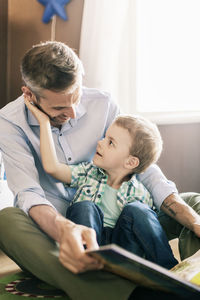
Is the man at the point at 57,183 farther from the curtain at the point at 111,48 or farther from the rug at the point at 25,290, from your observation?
the curtain at the point at 111,48

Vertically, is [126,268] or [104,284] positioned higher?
[126,268]

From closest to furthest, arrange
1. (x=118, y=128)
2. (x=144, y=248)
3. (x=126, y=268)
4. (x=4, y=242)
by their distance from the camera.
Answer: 1. (x=126, y=268)
2. (x=4, y=242)
3. (x=144, y=248)
4. (x=118, y=128)

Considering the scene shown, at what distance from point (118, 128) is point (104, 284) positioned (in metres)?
0.72

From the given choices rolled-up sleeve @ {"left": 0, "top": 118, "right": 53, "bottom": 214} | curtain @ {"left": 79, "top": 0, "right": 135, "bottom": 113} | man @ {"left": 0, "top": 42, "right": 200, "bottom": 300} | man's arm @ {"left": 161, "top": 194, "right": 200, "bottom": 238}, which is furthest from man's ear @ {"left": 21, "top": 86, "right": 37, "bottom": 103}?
curtain @ {"left": 79, "top": 0, "right": 135, "bottom": 113}

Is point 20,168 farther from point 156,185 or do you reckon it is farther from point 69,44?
point 69,44

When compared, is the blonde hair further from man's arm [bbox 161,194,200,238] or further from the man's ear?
the man's ear

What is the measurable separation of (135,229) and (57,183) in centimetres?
42

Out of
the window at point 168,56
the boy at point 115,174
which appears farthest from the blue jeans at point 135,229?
the window at point 168,56

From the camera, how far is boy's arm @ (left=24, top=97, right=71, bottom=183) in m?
1.76

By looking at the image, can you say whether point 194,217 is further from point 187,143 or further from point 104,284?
point 187,143

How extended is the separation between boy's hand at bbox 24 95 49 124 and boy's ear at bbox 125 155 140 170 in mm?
361

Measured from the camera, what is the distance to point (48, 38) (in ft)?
11.3

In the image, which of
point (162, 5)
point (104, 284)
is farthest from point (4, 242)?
point (162, 5)

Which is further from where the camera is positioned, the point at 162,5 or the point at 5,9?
the point at 5,9
